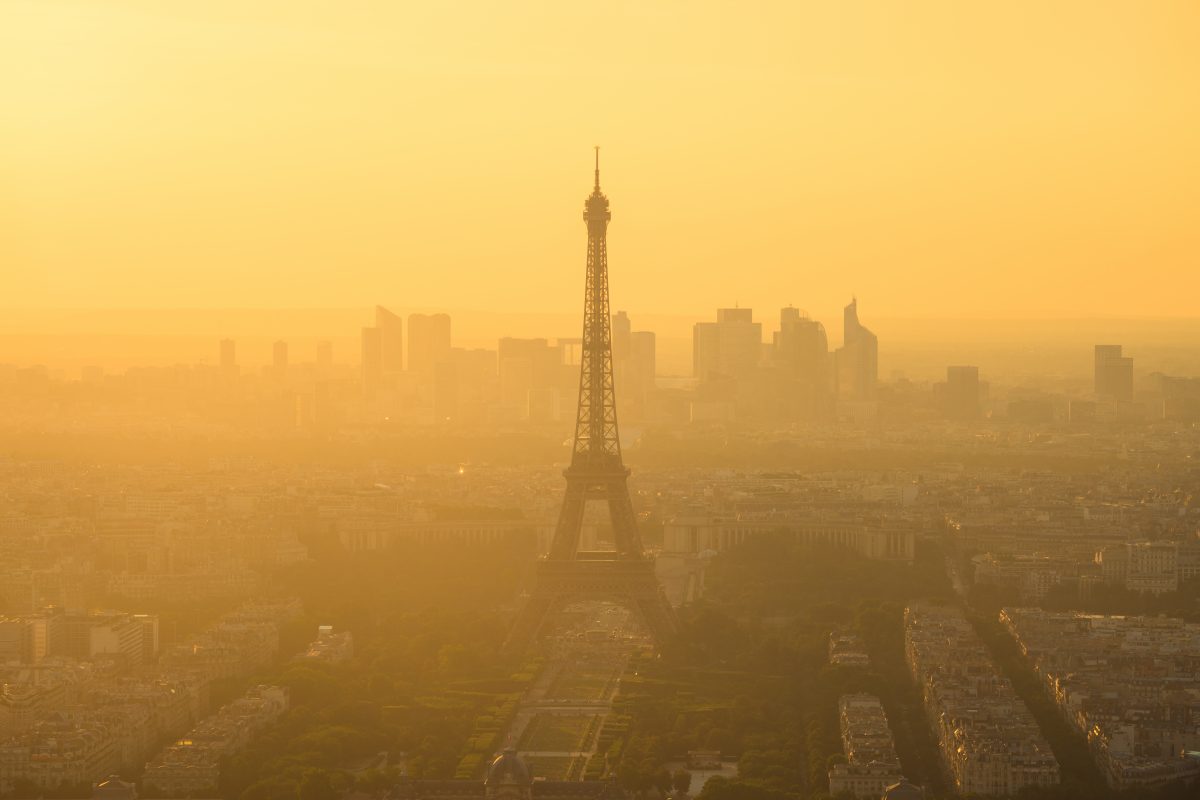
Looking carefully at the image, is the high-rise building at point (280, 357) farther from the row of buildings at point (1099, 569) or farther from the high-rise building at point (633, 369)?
the row of buildings at point (1099, 569)

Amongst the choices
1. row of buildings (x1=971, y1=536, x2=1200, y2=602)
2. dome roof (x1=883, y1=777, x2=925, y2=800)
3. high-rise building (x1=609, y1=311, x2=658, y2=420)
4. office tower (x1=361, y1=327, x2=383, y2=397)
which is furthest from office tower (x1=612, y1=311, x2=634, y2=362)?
dome roof (x1=883, y1=777, x2=925, y2=800)

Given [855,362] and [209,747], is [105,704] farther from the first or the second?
[855,362]

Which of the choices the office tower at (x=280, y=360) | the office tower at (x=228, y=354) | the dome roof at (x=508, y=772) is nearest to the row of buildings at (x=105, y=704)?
the dome roof at (x=508, y=772)

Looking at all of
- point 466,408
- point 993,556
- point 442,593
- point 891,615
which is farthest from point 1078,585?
point 466,408

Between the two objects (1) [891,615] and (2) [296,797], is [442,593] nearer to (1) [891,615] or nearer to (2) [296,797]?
(1) [891,615]

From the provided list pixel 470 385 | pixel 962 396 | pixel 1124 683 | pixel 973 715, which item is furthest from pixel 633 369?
pixel 973 715

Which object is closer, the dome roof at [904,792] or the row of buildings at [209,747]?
the dome roof at [904,792]
